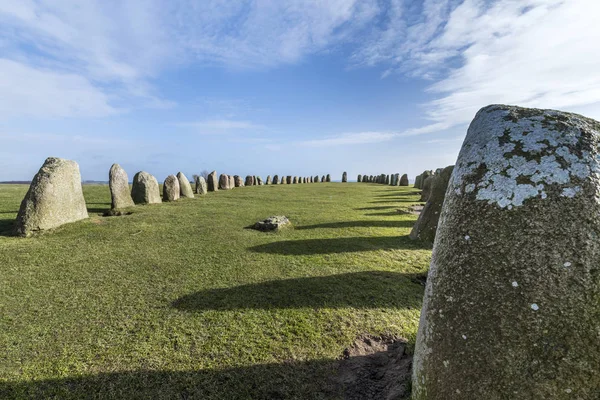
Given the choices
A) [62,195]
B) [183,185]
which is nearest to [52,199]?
[62,195]

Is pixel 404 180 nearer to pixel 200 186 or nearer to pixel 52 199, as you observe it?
pixel 200 186

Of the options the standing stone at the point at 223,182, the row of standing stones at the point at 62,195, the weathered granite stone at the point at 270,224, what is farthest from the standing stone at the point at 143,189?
the standing stone at the point at 223,182

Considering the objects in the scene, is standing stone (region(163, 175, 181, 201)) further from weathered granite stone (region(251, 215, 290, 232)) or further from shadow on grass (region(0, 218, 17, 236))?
weathered granite stone (region(251, 215, 290, 232))

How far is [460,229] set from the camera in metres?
2.25

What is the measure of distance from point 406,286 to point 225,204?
10.3 meters

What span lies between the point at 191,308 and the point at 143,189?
9.97 m

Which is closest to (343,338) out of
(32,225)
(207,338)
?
(207,338)

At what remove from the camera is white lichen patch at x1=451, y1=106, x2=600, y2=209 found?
2.09 metres

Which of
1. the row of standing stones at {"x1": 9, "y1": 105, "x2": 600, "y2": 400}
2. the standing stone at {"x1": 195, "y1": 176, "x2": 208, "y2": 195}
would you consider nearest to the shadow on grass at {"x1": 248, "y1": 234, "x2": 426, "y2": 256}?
the row of standing stones at {"x1": 9, "y1": 105, "x2": 600, "y2": 400}

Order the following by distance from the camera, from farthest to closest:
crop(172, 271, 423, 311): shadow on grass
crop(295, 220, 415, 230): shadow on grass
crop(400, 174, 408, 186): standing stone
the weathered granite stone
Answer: crop(400, 174, 408, 186): standing stone < crop(295, 220, 415, 230): shadow on grass < the weathered granite stone < crop(172, 271, 423, 311): shadow on grass

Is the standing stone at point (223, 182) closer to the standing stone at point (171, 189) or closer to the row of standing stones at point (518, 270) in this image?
the standing stone at point (171, 189)

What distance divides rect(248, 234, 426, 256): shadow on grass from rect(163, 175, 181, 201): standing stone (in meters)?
8.56

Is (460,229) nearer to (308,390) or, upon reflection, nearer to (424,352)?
(424,352)

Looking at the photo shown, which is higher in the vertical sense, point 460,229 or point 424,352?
point 460,229
